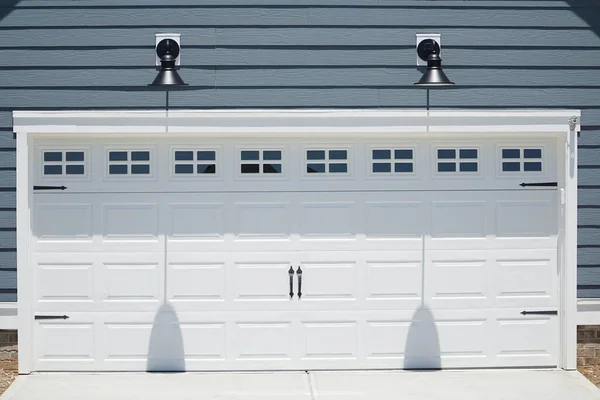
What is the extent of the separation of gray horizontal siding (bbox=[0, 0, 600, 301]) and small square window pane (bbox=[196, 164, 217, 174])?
1.84ft

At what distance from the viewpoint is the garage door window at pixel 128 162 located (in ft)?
28.0

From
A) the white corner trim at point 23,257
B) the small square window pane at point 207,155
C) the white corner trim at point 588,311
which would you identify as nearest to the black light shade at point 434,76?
the small square window pane at point 207,155

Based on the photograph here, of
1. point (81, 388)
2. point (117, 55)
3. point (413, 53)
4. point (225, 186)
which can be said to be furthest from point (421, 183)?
point (81, 388)

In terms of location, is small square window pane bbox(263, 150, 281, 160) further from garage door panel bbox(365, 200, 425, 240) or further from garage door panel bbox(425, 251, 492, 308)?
garage door panel bbox(425, 251, 492, 308)

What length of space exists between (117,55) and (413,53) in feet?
8.76

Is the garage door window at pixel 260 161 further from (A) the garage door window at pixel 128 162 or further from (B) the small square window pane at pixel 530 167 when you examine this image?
(B) the small square window pane at pixel 530 167

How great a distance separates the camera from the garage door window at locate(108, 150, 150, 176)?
336 inches

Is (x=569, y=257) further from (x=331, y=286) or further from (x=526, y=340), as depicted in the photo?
(x=331, y=286)

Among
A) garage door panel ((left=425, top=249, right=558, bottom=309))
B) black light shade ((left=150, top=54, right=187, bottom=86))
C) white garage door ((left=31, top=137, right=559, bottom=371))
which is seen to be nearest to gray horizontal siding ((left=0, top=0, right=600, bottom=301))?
black light shade ((left=150, top=54, right=187, bottom=86))

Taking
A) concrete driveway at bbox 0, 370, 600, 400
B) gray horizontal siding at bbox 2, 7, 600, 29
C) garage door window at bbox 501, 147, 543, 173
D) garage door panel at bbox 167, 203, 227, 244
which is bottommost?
concrete driveway at bbox 0, 370, 600, 400

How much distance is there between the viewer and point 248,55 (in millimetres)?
8398

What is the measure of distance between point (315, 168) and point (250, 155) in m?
0.61

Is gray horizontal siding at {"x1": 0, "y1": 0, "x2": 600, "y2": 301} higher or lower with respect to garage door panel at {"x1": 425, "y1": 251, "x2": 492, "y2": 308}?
higher

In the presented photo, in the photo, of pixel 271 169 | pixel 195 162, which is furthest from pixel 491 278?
pixel 195 162
